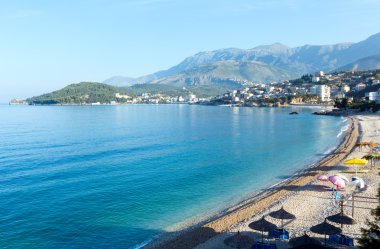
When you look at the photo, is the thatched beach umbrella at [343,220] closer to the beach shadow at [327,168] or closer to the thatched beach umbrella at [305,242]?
the thatched beach umbrella at [305,242]

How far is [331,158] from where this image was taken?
1576 inches

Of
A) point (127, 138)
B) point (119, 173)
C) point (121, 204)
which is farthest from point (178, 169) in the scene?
point (127, 138)

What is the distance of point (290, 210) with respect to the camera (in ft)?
74.0

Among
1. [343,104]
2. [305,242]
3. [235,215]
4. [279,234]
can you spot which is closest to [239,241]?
[279,234]

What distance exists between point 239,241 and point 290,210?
6390mm

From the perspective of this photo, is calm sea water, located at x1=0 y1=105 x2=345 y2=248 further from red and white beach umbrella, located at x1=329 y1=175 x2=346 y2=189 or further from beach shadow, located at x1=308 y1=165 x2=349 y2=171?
red and white beach umbrella, located at x1=329 y1=175 x2=346 y2=189

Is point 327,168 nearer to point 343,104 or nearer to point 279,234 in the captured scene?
point 279,234

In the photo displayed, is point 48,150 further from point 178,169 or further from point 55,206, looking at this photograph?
point 55,206

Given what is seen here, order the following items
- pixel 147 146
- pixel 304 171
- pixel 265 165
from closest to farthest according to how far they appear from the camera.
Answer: pixel 304 171 → pixel 265 165 → pixel 147 146

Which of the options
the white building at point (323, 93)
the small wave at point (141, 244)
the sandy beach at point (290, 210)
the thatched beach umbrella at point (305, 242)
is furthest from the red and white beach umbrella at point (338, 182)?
the white building at point (323, 93)

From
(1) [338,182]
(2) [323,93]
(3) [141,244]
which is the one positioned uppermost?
(2) [323,93]

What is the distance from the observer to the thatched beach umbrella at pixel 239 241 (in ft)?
56.7

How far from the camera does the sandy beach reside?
18.6m

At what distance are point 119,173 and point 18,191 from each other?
9.40 metres
